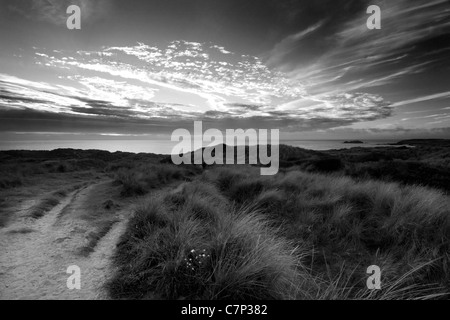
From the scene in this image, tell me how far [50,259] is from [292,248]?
4.88 m

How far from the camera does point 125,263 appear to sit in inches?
173

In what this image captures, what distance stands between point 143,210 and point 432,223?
25.1ft

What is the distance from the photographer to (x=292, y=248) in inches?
208

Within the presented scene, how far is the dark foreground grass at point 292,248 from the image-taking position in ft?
11.5

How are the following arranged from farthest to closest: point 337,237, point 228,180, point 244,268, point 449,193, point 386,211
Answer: point 228,180, point 449,193, point 386,211, point 337,237, point 244,268

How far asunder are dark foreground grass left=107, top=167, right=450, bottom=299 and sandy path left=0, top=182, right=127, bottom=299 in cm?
36

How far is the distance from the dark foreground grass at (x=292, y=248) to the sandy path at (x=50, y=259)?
1.17 feet

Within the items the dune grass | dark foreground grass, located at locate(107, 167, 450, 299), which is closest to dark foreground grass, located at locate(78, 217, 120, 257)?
dark foreground grass, located at locate(107, 167, 450, 299)

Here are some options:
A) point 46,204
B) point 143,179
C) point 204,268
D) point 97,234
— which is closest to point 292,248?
point 204,268

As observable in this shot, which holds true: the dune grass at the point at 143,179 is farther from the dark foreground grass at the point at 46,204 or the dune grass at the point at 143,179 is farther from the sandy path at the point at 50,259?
the sandy path at the point at 50,259

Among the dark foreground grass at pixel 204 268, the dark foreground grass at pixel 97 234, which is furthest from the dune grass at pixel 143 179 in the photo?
the dark foreground grass at pixel 204 268
